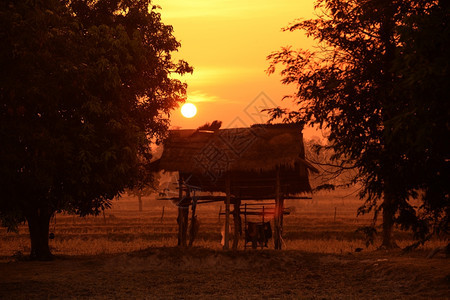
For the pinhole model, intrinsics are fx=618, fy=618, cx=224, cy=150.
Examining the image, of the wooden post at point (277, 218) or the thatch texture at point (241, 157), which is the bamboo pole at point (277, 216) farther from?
the thatch texture at point (241, 157)

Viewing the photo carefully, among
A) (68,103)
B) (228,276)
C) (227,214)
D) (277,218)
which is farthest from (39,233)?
(277,218)

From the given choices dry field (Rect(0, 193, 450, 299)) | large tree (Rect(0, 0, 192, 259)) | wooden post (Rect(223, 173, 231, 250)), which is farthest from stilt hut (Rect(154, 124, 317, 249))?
dry field (Rect(0, 193, 450, 299))

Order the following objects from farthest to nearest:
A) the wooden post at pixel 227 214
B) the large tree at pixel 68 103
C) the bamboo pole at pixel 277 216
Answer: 1. the wooden post at pixel 227 214
2. the bamboo pole at pixel 277 216
3. the large tree at pixel 68 103

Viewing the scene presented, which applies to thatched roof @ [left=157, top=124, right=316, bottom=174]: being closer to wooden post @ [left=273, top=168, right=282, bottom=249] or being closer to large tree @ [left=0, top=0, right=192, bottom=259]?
wooden post @ [left=273, top=168, right=282, bottom=249]

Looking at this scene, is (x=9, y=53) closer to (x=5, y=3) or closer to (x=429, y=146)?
(x=5, y=3)

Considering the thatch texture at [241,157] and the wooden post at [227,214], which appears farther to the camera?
the wooden post at [227,214]

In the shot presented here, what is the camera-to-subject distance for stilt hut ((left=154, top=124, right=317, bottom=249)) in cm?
2680

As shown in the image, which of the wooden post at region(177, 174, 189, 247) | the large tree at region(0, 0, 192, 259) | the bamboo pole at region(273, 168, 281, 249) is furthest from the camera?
the wooden post at region(177, 174, 189, 247)

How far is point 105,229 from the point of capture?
1852 inches

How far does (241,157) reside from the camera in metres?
27.5

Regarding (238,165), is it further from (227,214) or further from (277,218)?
(277,218)

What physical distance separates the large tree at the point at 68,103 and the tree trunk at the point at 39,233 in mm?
41

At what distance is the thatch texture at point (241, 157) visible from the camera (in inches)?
1053

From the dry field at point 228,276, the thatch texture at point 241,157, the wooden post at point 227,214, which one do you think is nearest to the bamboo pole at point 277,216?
the thatch texture at point 241,157
